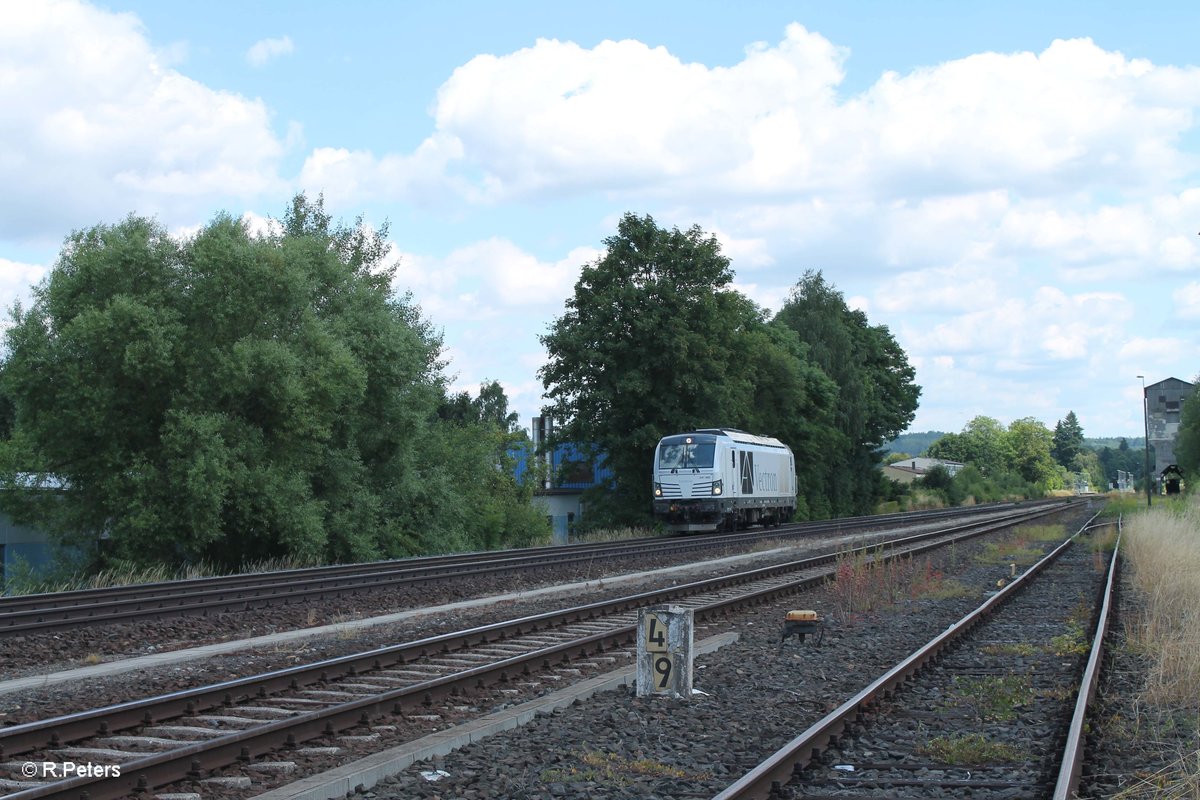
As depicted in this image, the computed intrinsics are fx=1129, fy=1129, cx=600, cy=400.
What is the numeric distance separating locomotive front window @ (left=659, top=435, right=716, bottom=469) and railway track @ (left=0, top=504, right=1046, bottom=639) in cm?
790

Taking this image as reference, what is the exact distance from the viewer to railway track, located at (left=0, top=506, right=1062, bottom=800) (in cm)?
703

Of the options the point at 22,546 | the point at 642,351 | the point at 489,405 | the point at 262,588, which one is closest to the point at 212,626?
the point at 262,588

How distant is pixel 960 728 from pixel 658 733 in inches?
92.8

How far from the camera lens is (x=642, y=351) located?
4647 cm

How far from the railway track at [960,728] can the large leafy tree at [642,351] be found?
3214 centimetres

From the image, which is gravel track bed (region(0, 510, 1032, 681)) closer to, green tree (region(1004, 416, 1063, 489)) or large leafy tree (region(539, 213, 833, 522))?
large leafy tree (region(539, 213, 833, 522))

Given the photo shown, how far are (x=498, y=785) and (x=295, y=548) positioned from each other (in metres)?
22.9

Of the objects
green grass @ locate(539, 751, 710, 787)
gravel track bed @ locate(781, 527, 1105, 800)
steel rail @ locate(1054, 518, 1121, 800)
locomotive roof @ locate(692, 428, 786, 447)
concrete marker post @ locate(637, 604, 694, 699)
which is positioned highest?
locomotive roof @ locate(692, 428, 786, 447)

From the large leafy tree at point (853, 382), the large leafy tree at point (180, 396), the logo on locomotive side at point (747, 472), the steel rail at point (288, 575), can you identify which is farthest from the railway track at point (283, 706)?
the large leafy tree at point (853, 382)

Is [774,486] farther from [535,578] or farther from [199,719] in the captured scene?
[199,719]

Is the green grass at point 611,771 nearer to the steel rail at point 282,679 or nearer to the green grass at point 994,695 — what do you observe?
the green grass at point 994,695

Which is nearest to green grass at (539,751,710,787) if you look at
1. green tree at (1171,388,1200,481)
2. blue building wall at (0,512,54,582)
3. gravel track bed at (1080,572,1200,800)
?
gravel track bed at (1080,572,1200,800)

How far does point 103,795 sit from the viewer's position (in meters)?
6.33

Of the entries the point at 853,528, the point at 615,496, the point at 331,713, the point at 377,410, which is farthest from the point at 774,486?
the point at 331,713
